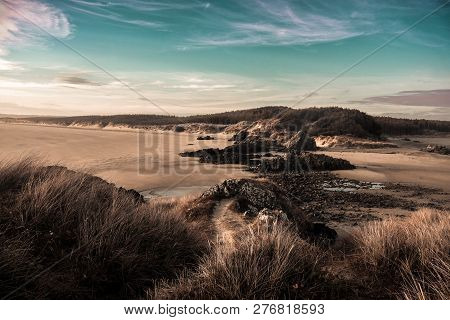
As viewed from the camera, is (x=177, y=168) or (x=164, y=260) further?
(x=177, y=168)

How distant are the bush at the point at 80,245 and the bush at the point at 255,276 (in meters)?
0.52

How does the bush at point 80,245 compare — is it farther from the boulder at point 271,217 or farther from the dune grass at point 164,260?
the boulder at point 271,217

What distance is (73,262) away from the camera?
5.06 meters

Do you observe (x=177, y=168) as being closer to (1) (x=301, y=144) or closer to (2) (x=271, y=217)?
(2) (x=271, y=217)

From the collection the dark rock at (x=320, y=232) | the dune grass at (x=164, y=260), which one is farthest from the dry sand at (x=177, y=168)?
the dune grass at (x=164, y=260)

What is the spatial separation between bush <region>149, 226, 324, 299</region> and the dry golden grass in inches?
35.7

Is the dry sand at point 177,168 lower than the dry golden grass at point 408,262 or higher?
lower

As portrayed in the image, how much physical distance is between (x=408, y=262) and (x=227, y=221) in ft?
13.6

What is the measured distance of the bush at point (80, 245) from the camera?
15.0 ft

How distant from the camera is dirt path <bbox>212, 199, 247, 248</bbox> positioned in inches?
310

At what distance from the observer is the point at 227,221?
8.78 meters

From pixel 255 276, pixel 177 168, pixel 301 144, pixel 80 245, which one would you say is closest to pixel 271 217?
pixel 255 276

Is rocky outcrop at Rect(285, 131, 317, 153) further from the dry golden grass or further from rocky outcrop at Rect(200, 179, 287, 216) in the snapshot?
the dry golden grass

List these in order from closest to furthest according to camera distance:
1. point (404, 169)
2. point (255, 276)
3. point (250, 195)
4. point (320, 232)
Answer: point (255, 276) < point (320, 232) < point (250, 195) < point (404, 169)
